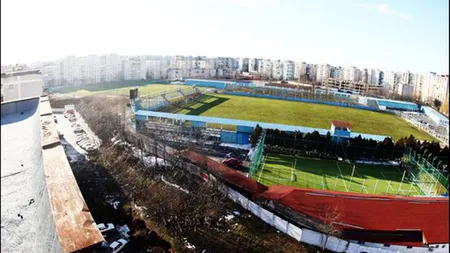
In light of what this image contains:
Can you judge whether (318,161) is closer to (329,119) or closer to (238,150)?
(238,150)

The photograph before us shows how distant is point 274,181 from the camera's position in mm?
5086

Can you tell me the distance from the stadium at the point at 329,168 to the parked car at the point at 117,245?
1619mm

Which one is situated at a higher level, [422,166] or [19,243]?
[422,166]

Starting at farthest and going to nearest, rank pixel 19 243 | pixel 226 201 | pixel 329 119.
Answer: pixel 329 119, pixel 226 201, pixel 19 243

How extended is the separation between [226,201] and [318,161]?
2.55 m

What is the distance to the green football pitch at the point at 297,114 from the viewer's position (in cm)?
950

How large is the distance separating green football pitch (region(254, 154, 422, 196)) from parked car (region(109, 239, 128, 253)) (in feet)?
7.57

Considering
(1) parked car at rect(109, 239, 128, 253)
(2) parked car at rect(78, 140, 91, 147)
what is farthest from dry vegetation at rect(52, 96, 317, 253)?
(2) parked car at rect(78, 140, 91, 147)

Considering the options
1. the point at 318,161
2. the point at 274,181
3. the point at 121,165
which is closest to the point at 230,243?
the point at 274,181

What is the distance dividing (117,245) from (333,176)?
145 inches

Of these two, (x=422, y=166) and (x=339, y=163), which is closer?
(x=422, y=166)

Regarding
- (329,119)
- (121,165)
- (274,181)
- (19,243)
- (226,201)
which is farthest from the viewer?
(329,119)

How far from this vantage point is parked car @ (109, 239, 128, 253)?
10.8ft

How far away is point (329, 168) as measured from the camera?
5.84m
